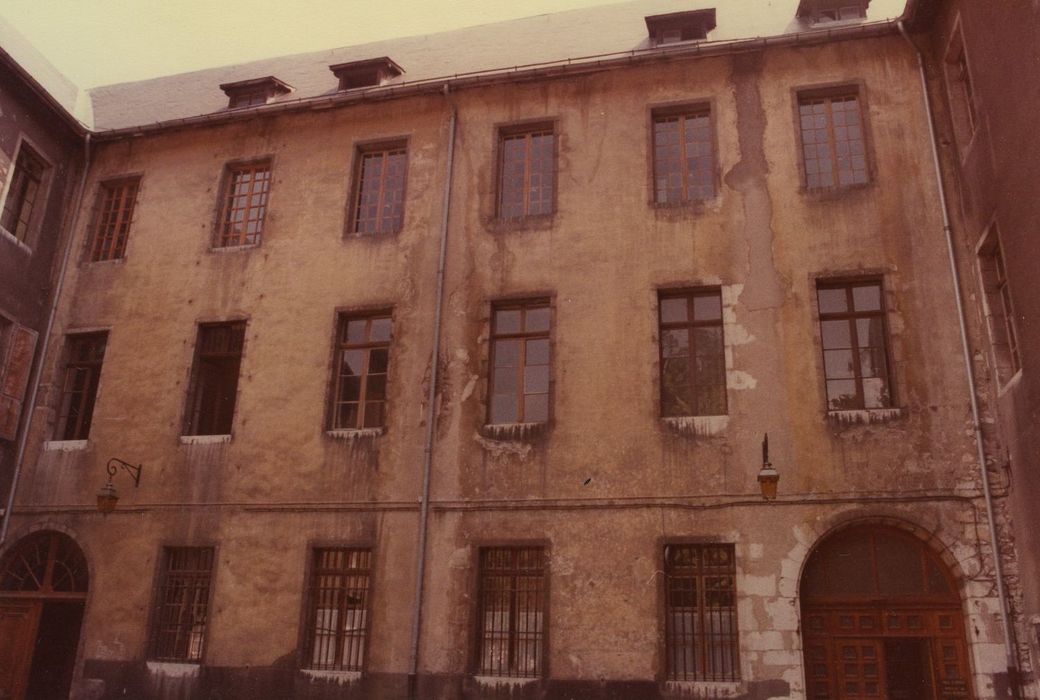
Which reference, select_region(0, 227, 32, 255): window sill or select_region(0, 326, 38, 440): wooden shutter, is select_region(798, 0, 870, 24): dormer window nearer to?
select_region(0, 227, 32, 255): window sill

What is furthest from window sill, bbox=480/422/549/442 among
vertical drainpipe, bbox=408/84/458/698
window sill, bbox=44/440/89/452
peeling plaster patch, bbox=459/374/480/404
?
window sill, bbox=44/440/89/452

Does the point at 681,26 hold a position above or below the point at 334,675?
above

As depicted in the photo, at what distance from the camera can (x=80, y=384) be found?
14195 mm

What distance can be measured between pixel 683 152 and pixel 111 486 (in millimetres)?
9752

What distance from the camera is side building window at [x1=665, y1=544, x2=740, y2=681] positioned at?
34.1 ft

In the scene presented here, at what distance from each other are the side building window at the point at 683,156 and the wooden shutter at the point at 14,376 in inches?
410

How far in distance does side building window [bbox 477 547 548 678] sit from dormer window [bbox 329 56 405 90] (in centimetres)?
862

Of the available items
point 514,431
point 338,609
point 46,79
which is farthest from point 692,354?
point 46,79

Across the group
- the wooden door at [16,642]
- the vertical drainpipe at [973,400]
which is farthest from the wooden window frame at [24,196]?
the vertical drainpipe at [973,400]

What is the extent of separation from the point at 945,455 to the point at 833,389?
1.54 meters

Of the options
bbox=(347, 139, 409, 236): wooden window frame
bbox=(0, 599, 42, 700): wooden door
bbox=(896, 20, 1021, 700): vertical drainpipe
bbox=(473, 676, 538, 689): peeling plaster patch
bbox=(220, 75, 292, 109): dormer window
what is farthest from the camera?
bbox=(220, 75, 292, 109): dormer window

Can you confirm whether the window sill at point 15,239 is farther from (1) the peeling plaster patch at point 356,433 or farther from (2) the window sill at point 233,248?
(1) the peeling plaster patch at point 356,433

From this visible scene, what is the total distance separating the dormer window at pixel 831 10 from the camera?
13555mm

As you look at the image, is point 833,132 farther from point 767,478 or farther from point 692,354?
point 767,478
